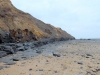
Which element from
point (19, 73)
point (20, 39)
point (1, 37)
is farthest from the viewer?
point (20, 39)

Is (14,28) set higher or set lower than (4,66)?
higher

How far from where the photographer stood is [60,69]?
11.4m

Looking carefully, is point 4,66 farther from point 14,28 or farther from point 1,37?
point 14,28

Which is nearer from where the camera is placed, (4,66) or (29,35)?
(4,66)

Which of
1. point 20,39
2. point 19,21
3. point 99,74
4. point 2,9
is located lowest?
point 99,74

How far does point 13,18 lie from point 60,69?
2175 centimetres

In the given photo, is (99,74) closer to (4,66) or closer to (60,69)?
(60,69)

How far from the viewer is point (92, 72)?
1107cm

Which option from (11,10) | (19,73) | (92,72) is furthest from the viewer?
(11,10)

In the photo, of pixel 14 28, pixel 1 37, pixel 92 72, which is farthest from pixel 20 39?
pixel 92 72

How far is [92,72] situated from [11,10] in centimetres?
2552

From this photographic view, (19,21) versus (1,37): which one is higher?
(19,21)

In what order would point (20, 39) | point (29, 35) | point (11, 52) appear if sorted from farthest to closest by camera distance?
point (29, 35), point (20, 39), point (11, 52)

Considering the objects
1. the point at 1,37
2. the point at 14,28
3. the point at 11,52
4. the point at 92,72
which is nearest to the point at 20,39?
the point at 14,28
